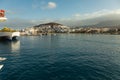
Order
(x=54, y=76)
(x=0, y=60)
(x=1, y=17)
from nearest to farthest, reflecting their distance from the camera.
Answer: (x=54, y=76) → (x=1, y=17) → (x=0, y=60)

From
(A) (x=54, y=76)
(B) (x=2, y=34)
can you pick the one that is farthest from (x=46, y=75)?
(B) (x=2, y=34)

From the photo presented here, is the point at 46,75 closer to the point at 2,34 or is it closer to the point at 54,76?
the point at 54,76

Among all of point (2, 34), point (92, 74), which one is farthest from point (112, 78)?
point (2, 34)

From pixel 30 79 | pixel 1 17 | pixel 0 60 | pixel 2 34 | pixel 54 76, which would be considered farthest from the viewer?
pixel 2 34

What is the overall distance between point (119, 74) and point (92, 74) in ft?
19.2

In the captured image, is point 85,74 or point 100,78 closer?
point 100,78

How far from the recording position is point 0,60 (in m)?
40.7

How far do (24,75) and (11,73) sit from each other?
140 inches

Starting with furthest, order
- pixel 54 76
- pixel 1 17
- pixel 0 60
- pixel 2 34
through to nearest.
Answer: pixel 2 34
pixel 0 60
pixel 1 17
pixel 54 76

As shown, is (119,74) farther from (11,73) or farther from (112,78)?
(11,73)

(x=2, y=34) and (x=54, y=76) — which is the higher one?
(x=2, y=34)

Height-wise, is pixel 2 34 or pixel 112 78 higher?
pixel 2 34

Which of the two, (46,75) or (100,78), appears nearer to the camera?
(100,78)

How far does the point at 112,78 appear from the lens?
2594 cm
